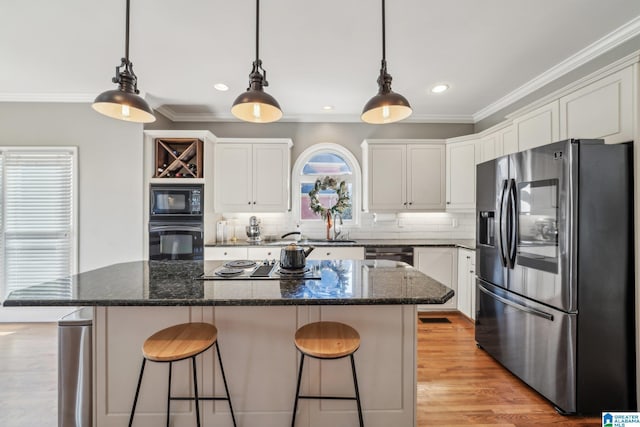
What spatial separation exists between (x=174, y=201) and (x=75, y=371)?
2051 millimetres

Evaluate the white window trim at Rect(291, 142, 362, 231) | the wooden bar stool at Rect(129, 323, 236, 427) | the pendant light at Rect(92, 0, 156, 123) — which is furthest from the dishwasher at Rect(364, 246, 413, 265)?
the pendant light at Rect(92, 0, 156, 123)

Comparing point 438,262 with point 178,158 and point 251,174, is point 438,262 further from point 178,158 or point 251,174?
point 178,158

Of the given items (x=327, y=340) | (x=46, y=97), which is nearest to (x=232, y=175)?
(x=46, y=97)

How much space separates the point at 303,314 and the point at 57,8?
2660 mm

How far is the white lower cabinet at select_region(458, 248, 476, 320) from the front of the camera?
323 cm

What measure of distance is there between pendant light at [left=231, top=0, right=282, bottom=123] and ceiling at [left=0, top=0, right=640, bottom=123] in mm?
595

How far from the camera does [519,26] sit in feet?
6.75

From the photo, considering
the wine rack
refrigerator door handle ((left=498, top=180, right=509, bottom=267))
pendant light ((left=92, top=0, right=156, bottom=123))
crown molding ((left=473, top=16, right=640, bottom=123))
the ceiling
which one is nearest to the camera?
pendant light ((left=92, top=0, right=156, bottom=123))

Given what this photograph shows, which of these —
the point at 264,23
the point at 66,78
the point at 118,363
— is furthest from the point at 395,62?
the point at 66,78

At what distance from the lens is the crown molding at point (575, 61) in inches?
82.4

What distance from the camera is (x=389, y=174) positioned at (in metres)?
3.76

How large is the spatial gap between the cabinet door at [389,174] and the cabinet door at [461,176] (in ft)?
1.98

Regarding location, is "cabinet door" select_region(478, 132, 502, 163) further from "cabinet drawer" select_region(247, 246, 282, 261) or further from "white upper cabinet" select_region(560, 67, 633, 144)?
"cabinet drawer" select_region(247, 246, 282, 261)

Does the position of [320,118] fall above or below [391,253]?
above
